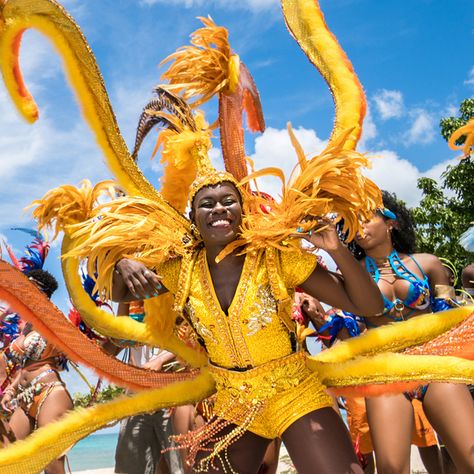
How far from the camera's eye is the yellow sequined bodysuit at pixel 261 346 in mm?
2961

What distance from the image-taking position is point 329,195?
303 centimetres

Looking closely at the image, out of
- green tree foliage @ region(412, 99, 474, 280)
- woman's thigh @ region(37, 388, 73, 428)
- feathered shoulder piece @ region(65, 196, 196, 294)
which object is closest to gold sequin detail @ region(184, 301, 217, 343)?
feathered shoulder piece @ region(65, 196, 196, 294)

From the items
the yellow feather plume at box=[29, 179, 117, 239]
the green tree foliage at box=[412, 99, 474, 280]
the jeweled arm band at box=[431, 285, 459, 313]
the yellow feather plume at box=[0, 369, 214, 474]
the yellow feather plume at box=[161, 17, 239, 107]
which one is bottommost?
the yellow feather plume at box=[0, 369, 214, 474]

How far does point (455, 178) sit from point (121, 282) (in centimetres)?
1556

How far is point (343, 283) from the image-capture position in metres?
3.03

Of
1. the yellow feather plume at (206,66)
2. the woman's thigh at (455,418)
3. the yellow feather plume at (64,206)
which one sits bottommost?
the woman's thigh at (455,418)

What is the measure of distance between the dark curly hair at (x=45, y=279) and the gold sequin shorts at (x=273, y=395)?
3363 mm

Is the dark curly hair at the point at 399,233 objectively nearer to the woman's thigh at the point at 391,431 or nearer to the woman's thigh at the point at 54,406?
the woman's thigh at the point at 391,431

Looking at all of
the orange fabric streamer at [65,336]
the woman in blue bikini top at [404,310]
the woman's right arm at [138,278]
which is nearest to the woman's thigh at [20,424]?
the orange fabric streamer at [65,336]

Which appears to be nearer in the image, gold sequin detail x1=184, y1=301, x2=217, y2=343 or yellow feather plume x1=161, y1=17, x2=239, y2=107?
gold sequin detail x1=184, y1=301, x2=217, y2=343

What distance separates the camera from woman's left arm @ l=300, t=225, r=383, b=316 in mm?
2906

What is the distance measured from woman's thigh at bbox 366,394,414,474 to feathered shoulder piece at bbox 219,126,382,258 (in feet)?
3.46

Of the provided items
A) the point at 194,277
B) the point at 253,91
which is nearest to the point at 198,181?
the point at 194,277

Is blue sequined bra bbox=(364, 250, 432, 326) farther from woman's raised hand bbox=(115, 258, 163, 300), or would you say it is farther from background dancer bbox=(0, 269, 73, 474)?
background dancer bbox=(0, 269, 73, 474)
